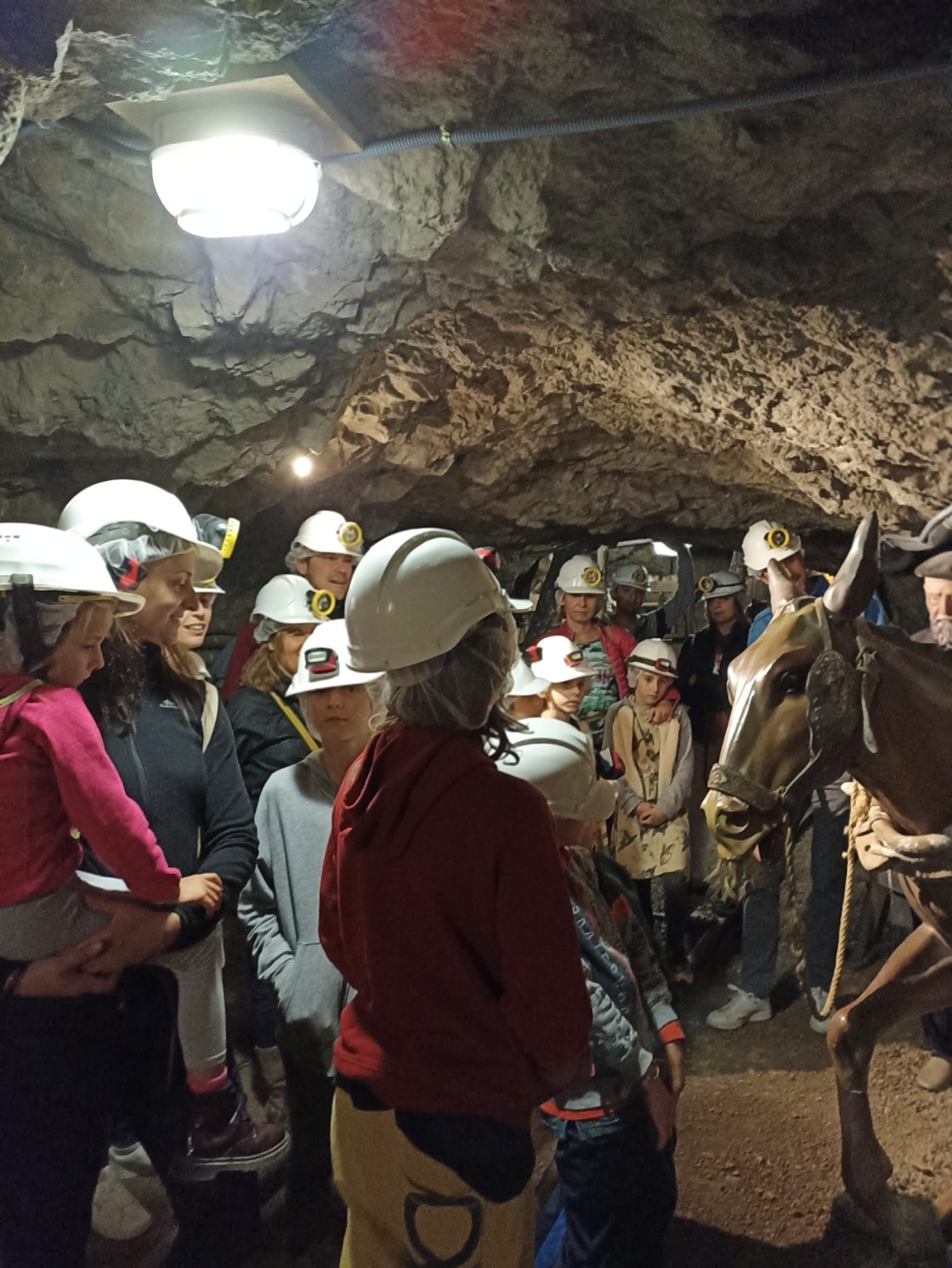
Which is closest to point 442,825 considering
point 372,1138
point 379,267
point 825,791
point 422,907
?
point 422,907

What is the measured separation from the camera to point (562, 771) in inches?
82.0

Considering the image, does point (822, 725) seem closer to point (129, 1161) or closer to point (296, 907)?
point (296, 907)

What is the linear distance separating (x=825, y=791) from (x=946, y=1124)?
53.6 inches

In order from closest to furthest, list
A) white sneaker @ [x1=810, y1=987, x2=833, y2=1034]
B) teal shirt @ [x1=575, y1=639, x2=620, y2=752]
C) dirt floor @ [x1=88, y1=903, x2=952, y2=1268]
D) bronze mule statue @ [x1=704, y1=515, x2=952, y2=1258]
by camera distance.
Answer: bronze mule statue @ [x1=704, y1=515, x2=952, y2=1258]
dirt floor @ [x1=88, y1=903, x2=952, y2=1268]
white sneaker @ [x1=810, y1=987, x2=833, y2=1034]
teal shirt @ [x1=575, y1=639, x2=620, y2=752]

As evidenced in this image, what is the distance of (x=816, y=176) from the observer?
2.87 m

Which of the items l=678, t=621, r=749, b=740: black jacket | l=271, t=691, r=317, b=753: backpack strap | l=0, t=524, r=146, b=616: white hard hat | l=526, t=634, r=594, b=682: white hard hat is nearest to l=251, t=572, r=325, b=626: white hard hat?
l=271, t=691, r=317, b=753: backpack strap

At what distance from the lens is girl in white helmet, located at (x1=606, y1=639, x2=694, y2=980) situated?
15.3 feet

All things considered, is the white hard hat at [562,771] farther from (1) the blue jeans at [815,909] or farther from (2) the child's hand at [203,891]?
(1) the blue jeans at [815,909]

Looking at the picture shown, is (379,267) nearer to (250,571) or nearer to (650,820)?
(250,571)

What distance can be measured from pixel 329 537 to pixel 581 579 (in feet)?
6.03

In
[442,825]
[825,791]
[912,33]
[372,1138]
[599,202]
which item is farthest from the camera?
[825,791]

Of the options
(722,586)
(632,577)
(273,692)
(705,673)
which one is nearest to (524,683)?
(273,692)

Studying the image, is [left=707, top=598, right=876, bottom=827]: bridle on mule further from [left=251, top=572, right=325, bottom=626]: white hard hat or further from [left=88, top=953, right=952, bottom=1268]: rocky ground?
[left=251, top=572, right=325, bottom=626]: white hard hat

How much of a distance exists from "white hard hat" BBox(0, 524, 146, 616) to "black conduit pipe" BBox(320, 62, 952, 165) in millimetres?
1650
